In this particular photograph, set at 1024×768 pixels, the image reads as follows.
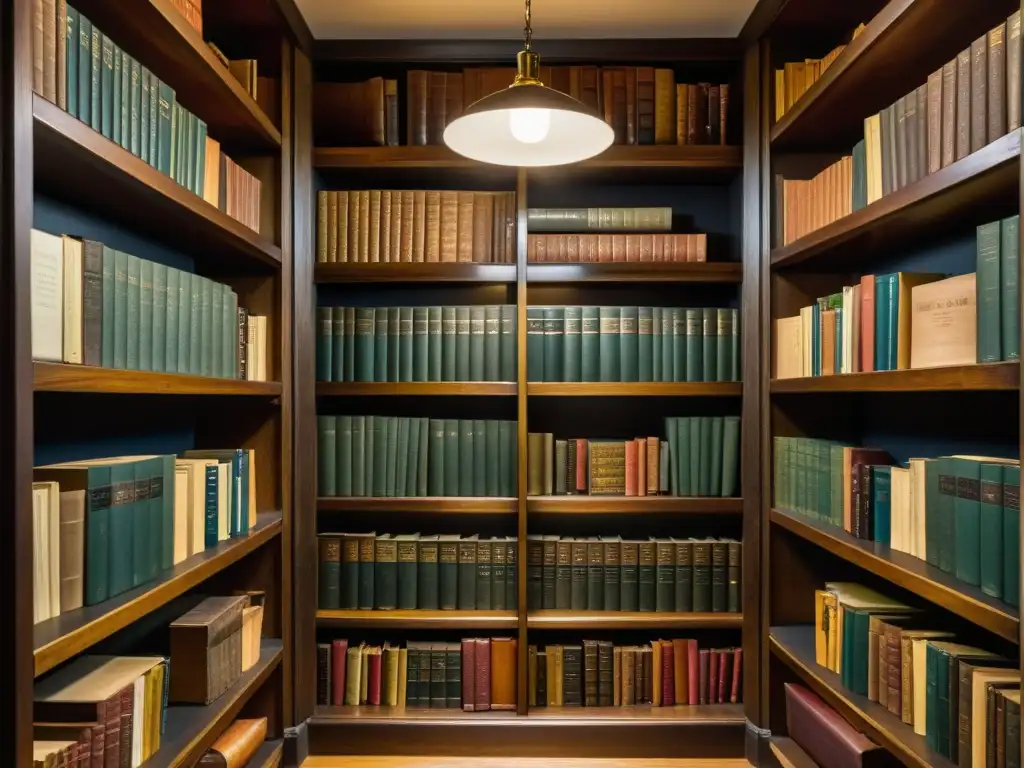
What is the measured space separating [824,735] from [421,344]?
164 cm

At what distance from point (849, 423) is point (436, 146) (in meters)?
1.63

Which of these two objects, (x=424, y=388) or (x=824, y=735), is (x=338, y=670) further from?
(x=824, y=735)

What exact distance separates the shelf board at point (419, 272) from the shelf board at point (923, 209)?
0.90 m

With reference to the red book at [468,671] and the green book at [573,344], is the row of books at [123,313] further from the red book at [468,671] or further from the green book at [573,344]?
the red book at [468,671]

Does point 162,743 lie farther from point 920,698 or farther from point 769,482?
point 769,482

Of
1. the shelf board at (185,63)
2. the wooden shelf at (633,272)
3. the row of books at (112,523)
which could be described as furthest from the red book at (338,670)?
the shelf board at (185,63)

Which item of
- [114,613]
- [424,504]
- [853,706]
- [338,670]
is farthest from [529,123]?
[338,670]

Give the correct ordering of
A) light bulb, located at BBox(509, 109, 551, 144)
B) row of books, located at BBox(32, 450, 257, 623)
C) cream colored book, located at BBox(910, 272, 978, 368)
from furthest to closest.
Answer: light bulb, located at BBox(509, 109, 551, 144) → cream colored book, located at BBox(910, 272, 978, 368) → row of books, located at BBox(32, 450, 257, 623)

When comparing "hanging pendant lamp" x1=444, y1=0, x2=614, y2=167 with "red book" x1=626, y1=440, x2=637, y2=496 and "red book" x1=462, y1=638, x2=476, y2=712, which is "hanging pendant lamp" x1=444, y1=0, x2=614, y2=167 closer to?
"red book" x1=626, y1=440, x2=637, y2=496

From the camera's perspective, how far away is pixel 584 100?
8.60 ft

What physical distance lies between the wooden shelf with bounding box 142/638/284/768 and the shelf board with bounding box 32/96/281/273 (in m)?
1.16

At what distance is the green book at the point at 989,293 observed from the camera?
131 cm

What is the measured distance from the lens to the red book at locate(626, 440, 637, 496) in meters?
2.66

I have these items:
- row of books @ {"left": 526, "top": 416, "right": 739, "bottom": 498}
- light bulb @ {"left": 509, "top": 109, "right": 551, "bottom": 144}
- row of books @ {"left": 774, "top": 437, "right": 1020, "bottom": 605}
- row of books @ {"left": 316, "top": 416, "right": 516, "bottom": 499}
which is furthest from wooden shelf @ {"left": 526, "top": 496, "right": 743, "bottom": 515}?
light bulb @ {"left": 509, "top": 109, "right": 551, "bottom": 144}
